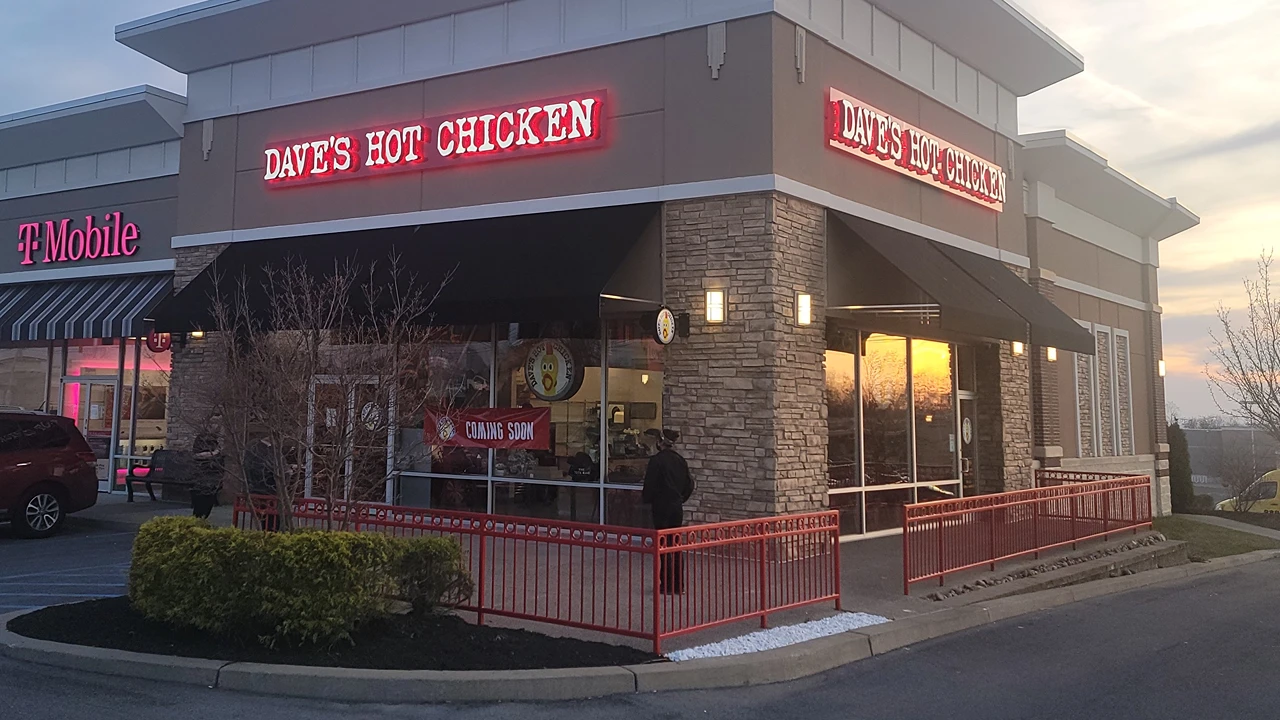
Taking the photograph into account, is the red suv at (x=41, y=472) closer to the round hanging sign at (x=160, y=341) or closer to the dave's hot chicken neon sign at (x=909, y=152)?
the round hanging sign at (x=160, y=341)

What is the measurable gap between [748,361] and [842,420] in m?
2.69

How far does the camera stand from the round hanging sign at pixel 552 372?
13673 millimetres

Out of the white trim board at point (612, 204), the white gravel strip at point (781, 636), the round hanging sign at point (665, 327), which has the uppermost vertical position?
the white trim board at point (612, 204)

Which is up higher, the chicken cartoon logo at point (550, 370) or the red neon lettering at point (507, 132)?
the red neon lettering at point (507, 132)

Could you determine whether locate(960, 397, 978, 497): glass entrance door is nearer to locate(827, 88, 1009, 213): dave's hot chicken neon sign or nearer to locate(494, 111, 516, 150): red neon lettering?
locate(827, 88, 1009, 213): dave's hot chicken neon sign

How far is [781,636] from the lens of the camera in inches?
319

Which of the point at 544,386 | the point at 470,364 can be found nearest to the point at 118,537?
the point at 470,364

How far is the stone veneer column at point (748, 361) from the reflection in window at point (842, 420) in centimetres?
115

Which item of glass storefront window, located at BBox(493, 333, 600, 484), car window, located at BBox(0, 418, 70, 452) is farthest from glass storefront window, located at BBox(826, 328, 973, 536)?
car window, located at BBox(0, 418, 70, 452)

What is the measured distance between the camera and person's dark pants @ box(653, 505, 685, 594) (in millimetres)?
8016

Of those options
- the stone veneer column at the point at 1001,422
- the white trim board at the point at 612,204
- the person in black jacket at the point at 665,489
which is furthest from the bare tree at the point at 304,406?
the stone veneer column at the point at 1001,422

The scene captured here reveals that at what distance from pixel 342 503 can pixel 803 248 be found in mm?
6605

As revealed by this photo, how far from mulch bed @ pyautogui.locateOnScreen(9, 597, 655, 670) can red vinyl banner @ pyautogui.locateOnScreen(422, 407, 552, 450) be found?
221 inches

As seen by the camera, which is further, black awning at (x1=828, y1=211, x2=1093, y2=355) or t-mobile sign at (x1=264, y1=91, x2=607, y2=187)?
t-mobile sign at (x1=264, y1=91, x2=607, y2=187)
